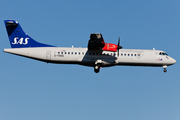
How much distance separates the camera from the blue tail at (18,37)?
35.4 m

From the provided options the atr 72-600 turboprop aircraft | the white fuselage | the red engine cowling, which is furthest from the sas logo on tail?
the red engine cowling

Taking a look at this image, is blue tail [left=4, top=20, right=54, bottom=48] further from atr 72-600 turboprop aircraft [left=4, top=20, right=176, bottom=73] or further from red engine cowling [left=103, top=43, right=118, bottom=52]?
red engine cowling [left=103, top=43, right=118, bottom=52]

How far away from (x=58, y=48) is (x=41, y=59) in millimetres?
2412

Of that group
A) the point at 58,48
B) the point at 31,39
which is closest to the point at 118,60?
the point at 58,48

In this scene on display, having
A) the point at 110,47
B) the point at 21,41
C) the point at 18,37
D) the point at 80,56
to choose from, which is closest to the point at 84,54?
the point at 80,56

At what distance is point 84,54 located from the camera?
114 ft

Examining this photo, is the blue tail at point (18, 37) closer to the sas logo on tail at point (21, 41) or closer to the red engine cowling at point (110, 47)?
the sas logo on tail at point (21, 41)

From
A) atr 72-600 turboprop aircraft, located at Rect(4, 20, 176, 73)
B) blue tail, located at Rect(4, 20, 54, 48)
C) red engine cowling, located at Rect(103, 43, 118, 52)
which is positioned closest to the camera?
red engine cowling, located at Rect(103, 43, 118, 52)

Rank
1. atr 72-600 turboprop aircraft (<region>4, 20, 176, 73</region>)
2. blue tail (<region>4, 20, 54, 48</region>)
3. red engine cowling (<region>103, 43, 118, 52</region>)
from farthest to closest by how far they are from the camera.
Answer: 1. blue tail (<region>4, 20, 54, 48</region>)
2. atr 72-600 turboprop aircraft (<region>4, 20, 176, 73</region>)
3. red engine cowling (<region>103, 43, 118, 52</region>)

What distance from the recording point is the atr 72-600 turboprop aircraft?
113ft

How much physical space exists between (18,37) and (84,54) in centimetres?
842

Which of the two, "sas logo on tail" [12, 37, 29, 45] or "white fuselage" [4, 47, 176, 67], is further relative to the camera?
"sas logo on tail" [12, 37, 29, 45]

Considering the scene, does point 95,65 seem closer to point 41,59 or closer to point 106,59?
point 106,59

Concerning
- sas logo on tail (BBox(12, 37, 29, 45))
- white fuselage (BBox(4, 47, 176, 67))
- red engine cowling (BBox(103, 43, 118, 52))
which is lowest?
Answer: white fuselage (BBox(4, 47, 176, 67))
